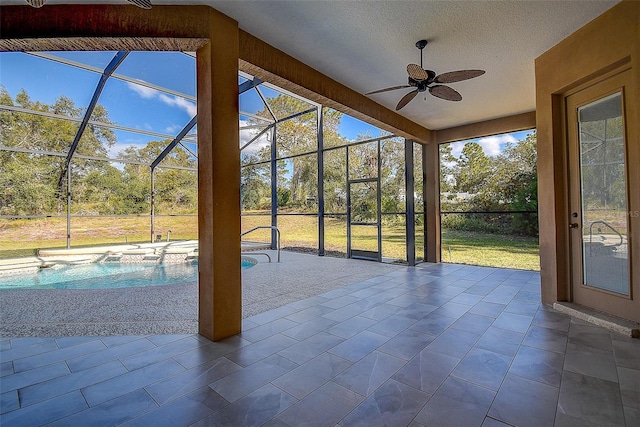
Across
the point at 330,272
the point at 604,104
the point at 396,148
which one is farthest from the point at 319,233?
the point at 604,104

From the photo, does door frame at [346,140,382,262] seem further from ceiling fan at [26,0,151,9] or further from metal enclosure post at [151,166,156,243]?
metal enclosure post at [151,166,156,243]

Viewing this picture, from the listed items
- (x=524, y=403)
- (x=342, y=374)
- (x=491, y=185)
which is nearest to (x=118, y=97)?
(x=342, y=374)

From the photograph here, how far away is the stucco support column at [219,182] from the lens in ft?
8.57

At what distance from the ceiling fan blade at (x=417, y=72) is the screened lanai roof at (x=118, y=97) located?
14.9ft

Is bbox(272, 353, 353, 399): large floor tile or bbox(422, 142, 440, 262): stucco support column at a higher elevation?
bbox(422, 142, 440, 262): stucco support column

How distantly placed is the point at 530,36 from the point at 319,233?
5907 mm

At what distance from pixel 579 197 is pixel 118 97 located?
931 centimetres

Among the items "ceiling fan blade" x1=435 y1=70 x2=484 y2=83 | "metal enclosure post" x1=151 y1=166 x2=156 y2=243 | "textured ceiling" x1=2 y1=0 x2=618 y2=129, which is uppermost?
"textured ceiling" x1=2 y1=0 x2=618 y2=129

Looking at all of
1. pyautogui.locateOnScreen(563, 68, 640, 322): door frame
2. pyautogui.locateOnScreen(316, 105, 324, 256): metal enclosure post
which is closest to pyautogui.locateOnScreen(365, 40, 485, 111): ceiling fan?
pyautogui.locateOnScreen(563, 68, 640, 322): door frame

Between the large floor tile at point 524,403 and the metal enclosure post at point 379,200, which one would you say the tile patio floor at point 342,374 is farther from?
the metal enclosure post at point 379,200

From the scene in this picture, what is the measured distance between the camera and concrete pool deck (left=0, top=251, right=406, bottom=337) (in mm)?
2836

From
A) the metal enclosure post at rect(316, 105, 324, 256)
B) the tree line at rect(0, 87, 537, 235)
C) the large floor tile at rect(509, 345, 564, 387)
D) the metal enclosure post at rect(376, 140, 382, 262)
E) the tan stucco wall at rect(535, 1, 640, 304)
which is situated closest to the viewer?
the large floor tile at rect(509, 345, 564, 387)

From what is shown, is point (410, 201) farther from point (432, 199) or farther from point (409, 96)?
point (409, 96)

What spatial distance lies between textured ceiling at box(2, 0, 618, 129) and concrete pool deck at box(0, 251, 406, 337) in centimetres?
303
